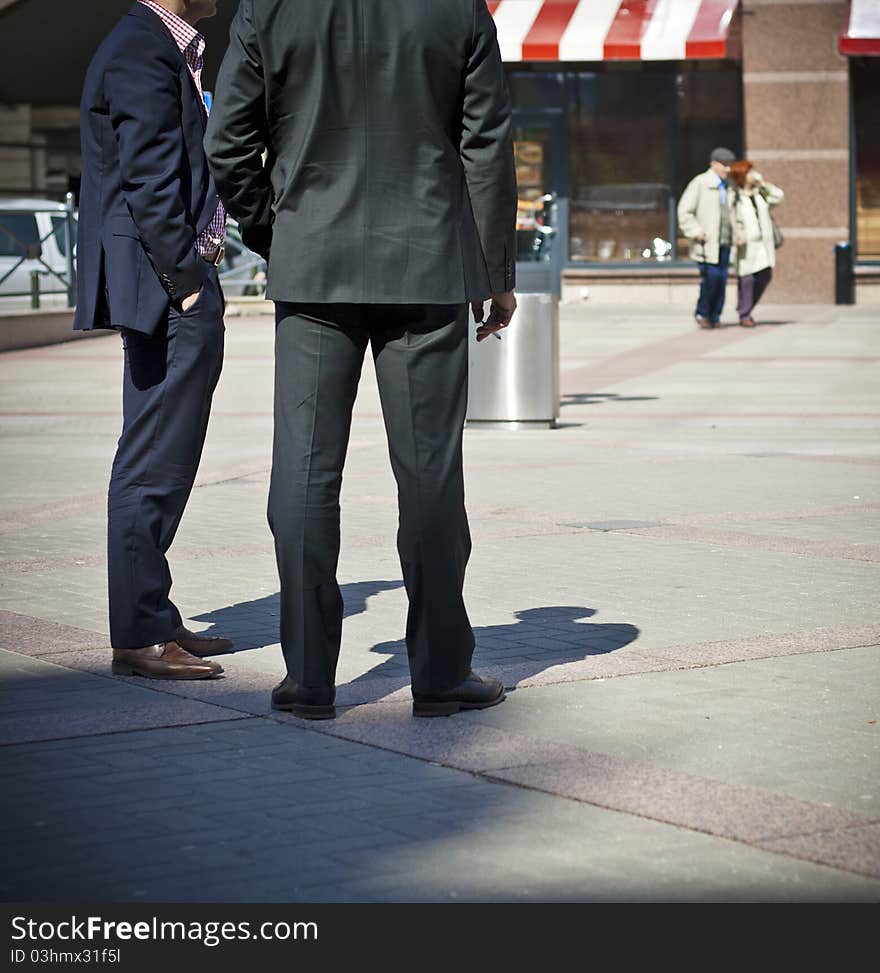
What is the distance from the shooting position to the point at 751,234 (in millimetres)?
21797

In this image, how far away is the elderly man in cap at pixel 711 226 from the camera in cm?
2138

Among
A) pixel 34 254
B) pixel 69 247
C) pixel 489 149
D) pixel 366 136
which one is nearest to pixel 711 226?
pixel 69 247

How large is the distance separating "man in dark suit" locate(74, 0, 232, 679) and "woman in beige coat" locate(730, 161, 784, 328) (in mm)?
17044

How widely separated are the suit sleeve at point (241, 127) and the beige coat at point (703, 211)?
56.2 feet

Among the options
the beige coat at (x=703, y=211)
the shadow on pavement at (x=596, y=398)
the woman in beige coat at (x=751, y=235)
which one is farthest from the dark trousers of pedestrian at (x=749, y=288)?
the shadow on pavement at (x=596, y=398)

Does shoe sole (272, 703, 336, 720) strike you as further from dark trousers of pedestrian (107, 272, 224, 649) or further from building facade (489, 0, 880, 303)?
building facade (489, 0, 880, 303)

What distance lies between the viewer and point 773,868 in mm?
3543

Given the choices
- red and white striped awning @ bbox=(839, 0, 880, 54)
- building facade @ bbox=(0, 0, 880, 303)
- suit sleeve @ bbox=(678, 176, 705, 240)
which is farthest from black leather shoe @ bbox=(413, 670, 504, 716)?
red and white striped awning @ bbox=(839, 0, 880, 54)

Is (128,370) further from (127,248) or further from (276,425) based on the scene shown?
(276,425)

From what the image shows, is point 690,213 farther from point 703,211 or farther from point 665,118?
point 665,118

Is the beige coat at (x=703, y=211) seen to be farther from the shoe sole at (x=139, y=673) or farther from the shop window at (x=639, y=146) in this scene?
the shoe sole at (x=139, y=673)

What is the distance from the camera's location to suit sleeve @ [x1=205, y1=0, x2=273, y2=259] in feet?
14.9

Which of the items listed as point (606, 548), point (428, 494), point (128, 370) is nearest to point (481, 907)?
point (428, 494)

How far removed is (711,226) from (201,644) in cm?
1681
